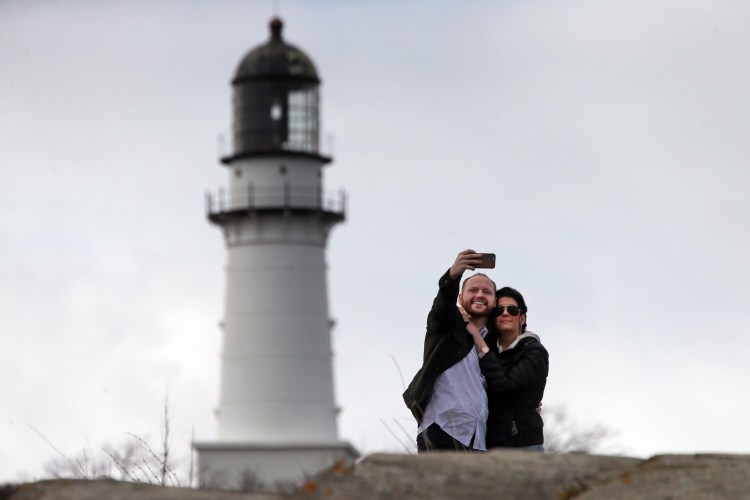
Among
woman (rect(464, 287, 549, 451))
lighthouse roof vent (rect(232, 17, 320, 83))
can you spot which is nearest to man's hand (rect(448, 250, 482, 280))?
woman (rect(464, 287, 549, 451))

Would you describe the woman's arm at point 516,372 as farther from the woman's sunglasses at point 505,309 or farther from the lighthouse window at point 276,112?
the lighthouse window at point 276,112

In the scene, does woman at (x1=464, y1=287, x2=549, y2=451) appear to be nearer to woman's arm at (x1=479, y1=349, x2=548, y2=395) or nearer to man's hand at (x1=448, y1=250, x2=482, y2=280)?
woman's arm at (x1=479, y1=349, x2=548, y2=395)

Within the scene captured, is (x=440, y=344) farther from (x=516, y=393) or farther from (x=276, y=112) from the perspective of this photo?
(x=276, y=112)

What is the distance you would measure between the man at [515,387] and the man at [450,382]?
0.23 ft

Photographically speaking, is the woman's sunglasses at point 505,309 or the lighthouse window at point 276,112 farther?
the lighthouse window at point 276,112

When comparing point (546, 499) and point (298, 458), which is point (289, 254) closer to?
point (298, 458)

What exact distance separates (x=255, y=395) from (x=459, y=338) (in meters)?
33.9

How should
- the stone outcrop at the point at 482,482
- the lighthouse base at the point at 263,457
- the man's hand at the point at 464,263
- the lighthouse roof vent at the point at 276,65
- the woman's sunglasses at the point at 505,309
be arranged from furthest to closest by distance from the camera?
the lighthouse roof vent at the point at 276,65 → the lighthouse base at the point at 263,457 → the woman's sunglasses at the point at 505,309 → the man's hand at the point at 464,263 → the stone outcrop at the point at 482,482

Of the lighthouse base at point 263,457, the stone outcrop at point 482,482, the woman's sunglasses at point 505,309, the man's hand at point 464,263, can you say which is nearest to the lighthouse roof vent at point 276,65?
the lighthouse base at point 263,457

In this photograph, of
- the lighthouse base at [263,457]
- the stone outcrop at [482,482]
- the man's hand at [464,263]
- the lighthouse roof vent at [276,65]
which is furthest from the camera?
the lighthouse roof vent at [276,65]

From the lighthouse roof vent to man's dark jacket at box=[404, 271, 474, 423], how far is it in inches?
1403

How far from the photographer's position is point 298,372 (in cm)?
4188

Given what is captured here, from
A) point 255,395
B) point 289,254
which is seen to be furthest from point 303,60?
point 255,395

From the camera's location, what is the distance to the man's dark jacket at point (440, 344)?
27.0ft
